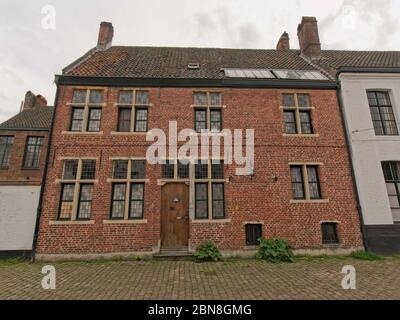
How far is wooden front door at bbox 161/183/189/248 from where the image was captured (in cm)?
895

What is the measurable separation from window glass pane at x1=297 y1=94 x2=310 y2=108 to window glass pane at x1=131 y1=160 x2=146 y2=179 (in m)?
7.89

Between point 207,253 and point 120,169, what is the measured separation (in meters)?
4.97

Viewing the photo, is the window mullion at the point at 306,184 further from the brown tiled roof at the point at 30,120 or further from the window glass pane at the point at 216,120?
the brown tiled roof at the point at 30,120

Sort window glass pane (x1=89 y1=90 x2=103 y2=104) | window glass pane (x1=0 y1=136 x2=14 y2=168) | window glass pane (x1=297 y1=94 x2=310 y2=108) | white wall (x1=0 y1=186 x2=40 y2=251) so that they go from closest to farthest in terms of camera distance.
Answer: white wall (x1=0 y1=186 x2=40 y2=251) → window glass pane (x1=89 y1=90 x2=103 y2=104) → window glass pane (x1=297 y1=94 x2=310 y2=108) → window glass pane (x1=0 y1=136 x2=14 y2=168)

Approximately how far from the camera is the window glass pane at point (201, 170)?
31.4 ft

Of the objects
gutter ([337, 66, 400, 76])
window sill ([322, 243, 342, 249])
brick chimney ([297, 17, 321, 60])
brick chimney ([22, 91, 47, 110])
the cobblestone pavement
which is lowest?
the cobblestone pavement

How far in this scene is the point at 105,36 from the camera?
13.9 metres

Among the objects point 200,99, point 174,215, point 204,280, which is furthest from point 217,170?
point 204,280

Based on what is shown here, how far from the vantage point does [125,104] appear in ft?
33.3

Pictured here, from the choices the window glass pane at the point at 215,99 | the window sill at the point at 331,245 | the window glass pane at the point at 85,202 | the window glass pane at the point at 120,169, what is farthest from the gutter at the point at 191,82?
the window sill at the point at 331,245

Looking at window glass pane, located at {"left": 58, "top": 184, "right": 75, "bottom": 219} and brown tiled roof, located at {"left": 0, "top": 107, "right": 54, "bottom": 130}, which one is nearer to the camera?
window glass pane, located at {"left": 58, "top": 184, "right": 75, "bottom": 219}

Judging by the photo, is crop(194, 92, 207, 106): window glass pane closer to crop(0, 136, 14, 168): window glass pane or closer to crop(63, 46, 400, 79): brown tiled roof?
crop(63, 46, 400, 79): brown tiled roof

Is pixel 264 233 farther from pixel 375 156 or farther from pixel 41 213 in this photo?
pixel 41 213

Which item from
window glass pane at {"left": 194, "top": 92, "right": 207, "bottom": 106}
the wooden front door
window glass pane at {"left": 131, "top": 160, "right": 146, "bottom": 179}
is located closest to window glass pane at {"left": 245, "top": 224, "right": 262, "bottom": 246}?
the wooden front door
